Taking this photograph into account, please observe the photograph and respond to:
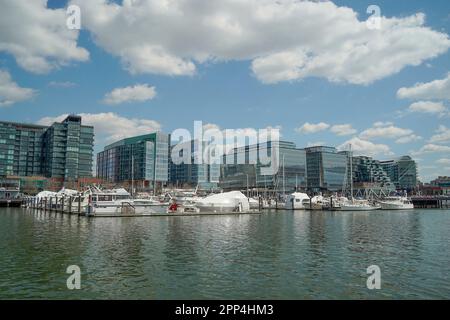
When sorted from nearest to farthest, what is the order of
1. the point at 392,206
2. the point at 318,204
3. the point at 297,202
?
the point at 297,202 < the point at 318,204 < the point at 392,206

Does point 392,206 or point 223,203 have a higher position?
Answer: point 223,203

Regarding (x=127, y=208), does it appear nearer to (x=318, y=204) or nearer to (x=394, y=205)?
(x=318, y=204)

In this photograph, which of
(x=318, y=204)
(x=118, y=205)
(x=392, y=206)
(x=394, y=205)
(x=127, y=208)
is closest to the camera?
(x=118, y=205)

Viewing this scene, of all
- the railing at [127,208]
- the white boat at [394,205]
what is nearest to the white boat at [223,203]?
the railing at [127,208]

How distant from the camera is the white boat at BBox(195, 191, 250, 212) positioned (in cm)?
10375

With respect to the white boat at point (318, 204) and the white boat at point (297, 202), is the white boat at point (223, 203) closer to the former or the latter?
the white boat at point (297, 202)

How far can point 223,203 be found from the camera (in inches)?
4163

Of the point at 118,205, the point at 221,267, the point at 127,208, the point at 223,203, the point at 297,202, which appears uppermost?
the point at 118,205

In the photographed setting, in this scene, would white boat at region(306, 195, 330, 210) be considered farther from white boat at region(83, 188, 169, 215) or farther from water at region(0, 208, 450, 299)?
water at region(0, 208, 450, 299)

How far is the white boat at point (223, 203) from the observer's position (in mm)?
103750

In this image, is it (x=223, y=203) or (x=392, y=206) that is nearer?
(x=223, y=203)

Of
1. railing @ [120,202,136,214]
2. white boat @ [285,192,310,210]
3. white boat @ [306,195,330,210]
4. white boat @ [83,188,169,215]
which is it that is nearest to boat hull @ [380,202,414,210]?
white boat @ [306,195,330,210]

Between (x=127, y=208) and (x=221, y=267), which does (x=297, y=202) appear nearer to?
(x=127, y=208)

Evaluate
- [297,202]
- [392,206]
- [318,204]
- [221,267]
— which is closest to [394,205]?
[392,206]
